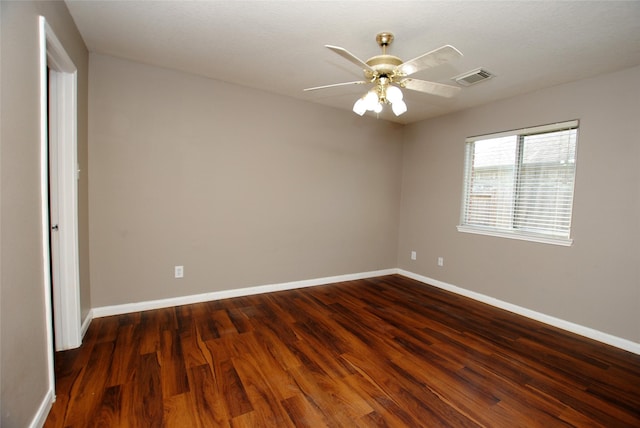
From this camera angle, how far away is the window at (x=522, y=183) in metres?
2.90

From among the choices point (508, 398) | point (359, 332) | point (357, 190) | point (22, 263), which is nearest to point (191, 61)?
point (22, 263)

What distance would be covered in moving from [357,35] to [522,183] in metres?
2.52

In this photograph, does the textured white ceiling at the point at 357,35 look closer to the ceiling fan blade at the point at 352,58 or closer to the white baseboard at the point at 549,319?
the ceiling fan blade at the point at 352,58

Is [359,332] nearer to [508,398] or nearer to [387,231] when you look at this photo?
[508,398]

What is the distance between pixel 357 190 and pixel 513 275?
217cm

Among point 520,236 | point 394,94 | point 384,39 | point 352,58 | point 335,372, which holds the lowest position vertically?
point 335,372

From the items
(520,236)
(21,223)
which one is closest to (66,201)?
(21,223)

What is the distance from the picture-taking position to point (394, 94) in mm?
1909

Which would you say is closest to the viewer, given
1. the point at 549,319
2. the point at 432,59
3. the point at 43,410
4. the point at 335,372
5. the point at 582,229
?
the point at 43,410

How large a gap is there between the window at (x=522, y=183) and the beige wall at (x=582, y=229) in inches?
3.8

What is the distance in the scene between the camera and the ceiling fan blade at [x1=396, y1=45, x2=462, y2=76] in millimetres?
1546

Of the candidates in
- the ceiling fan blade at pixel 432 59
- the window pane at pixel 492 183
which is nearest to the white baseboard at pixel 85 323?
the ceiling fan blade at pixel 432 59

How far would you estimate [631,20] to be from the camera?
184cm

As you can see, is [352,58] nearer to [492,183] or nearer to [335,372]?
[335,372]
